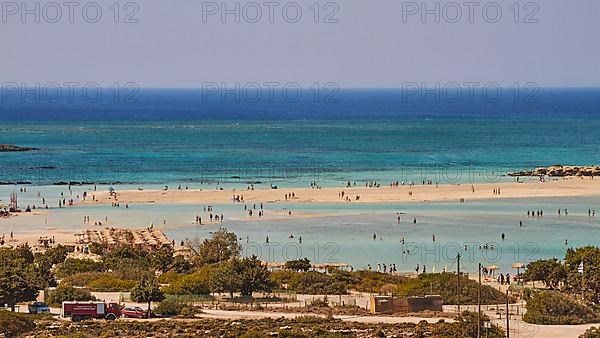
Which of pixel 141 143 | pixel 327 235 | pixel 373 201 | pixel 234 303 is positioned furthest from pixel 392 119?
pixel 234 303

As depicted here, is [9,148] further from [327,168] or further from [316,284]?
[316,284]

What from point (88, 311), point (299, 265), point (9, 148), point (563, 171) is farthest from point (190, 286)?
point (9, 148)

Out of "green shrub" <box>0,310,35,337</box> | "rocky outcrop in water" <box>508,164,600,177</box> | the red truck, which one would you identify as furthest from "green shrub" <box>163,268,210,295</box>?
"rocky outcrop in water" <box>508,164,600,177</box>

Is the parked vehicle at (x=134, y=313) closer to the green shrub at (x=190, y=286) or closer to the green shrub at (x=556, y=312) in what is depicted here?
the green shrub at (x=190, y=286)

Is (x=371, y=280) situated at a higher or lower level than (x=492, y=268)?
lower

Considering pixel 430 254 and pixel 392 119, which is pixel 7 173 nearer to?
pixel 430 254
